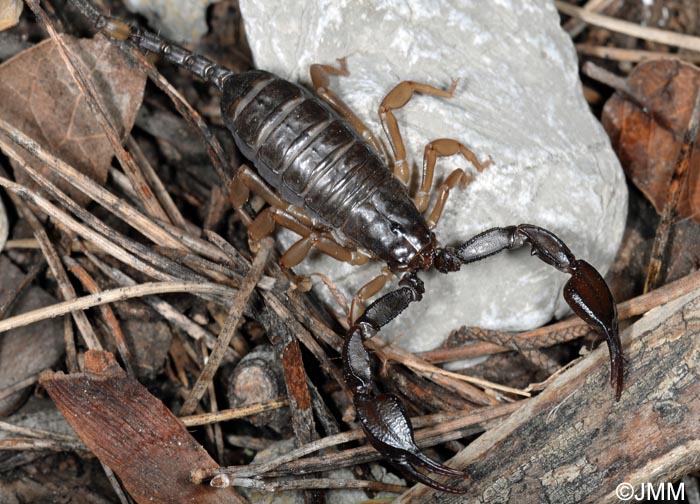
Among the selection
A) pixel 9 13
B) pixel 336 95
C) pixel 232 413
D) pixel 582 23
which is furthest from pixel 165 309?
pixel 582 23

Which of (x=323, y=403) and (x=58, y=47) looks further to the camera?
(x=58, y=47)

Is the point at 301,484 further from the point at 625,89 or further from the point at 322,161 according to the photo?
the point at 625,89

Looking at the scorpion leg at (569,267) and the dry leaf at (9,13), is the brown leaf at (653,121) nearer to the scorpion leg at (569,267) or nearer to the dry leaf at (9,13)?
the scorpion leg at (569,267)

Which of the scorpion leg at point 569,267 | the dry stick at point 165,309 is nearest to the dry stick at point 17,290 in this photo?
the dry stick at point 165,309

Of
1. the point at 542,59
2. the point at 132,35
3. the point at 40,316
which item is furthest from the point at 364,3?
the point at 40,316

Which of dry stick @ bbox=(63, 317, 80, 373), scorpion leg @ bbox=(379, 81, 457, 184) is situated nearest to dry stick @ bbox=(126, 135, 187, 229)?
dry stick @ bbox=(63, 317, 80, 373)

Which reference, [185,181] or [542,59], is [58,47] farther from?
[542,59]
